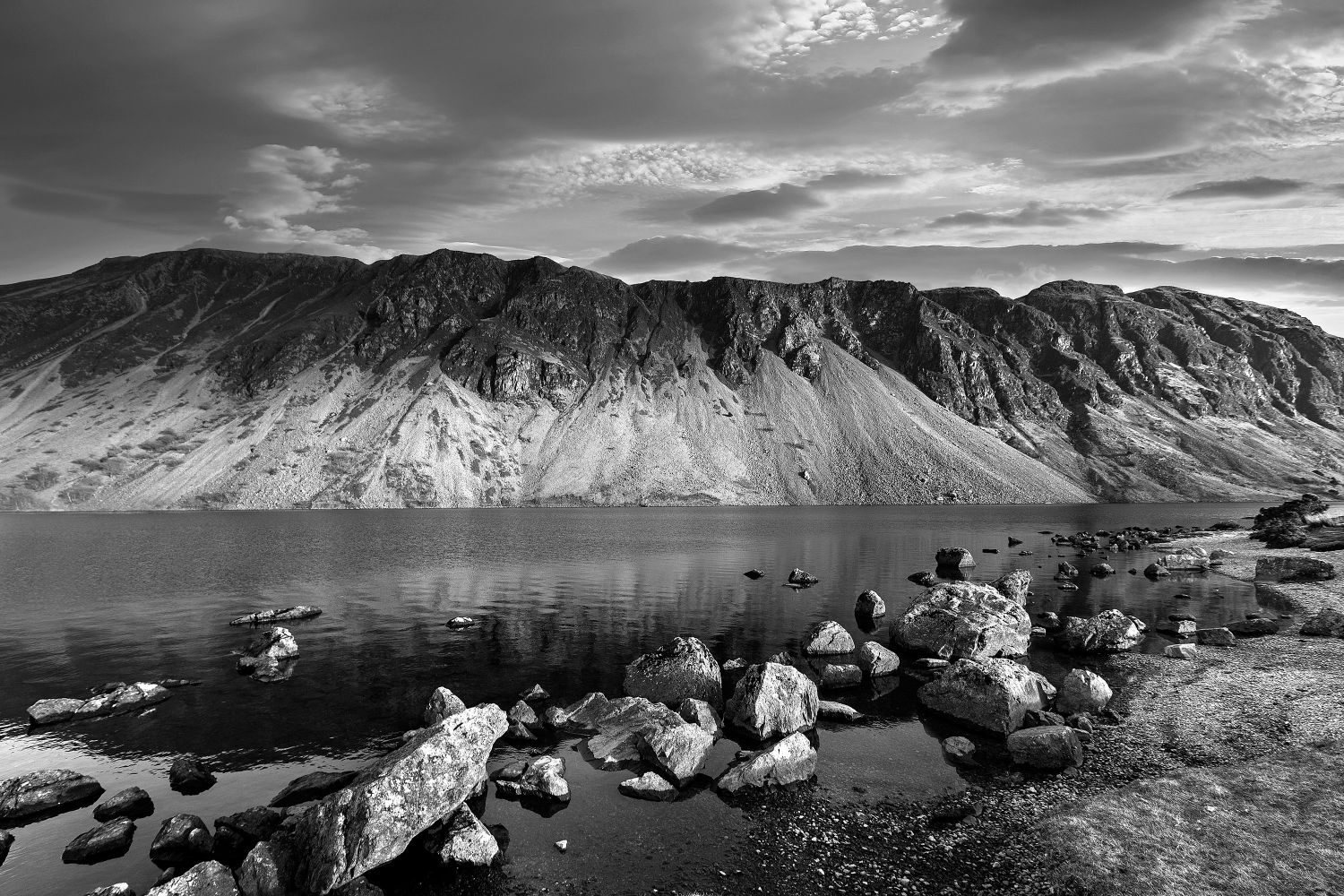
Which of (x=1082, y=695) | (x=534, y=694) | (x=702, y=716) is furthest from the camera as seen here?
(x=534, y=694)

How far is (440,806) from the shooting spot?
2123cm

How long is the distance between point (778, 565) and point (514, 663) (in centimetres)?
4991

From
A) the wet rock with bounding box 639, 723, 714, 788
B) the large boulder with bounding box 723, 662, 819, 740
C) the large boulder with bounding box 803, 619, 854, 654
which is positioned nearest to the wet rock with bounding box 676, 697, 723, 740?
the large boulder with bounding box 723, 662, 819, 740

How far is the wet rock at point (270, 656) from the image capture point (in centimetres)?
3772

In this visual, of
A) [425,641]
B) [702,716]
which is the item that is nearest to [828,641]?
[702,716]

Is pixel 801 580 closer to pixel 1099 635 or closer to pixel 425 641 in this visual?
pixel 1099 635

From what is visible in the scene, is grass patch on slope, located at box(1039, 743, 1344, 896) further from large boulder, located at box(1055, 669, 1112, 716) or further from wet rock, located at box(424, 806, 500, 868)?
wet rock, located at box(424, 806, 500, 868)

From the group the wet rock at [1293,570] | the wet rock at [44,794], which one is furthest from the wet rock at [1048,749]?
the wet rock at [1293,570]

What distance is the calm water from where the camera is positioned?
22000 millimetres

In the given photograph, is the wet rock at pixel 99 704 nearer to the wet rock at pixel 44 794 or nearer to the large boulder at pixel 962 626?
the wet rock at pixel 44 794

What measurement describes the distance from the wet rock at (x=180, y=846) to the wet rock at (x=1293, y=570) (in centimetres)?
8619

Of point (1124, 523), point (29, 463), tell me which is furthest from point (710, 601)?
point (29, 463)

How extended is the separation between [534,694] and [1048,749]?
23058mm

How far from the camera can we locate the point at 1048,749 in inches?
1024
